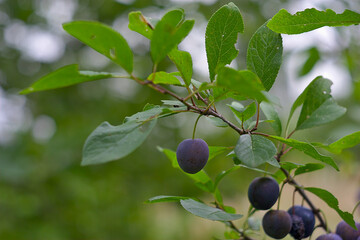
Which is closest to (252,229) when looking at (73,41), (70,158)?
(70,158)

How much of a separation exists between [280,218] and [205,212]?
0.45 feet

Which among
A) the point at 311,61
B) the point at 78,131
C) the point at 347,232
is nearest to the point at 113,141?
the point at 347,232

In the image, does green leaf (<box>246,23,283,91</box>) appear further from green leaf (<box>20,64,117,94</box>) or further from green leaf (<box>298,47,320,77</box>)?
green leaf (<box>298,47,320,77</box>)

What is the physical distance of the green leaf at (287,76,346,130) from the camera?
0.61 metres

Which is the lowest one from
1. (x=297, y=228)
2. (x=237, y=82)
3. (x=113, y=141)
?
(x=297, y=228)

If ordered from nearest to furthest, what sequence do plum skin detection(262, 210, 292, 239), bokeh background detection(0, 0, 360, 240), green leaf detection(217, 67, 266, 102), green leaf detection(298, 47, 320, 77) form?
green leaf detection(217, 67, 266, 102) < plum skin detection(262, 210, 292, 239) < green leaf detection(298, 47, 320, 77) < bokeh background detection(0, 0, 360, 240)

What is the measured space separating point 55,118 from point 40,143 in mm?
233

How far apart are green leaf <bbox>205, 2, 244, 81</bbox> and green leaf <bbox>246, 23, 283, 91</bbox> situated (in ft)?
0.11

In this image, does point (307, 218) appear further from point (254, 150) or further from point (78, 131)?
point (78, 131)

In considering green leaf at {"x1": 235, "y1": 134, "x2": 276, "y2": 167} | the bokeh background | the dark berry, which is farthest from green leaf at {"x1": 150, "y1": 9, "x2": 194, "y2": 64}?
the bokeh background

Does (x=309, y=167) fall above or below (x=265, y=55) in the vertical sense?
below

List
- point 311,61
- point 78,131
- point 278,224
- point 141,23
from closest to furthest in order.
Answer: point 141,23 < point 278,224 < point 311,61 < point 78,131

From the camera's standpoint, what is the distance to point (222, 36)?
1.60ft

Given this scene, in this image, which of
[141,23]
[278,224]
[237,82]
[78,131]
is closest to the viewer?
[237,82]
